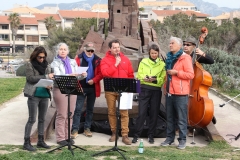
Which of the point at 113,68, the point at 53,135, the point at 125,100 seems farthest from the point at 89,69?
the point at 53,135

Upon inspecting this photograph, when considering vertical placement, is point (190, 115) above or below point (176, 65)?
below

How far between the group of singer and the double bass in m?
0.21

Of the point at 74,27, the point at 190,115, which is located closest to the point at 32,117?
the point at 190,115

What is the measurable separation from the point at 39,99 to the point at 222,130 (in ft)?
12.9

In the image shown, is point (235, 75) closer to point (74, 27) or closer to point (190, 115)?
point (190, 115)

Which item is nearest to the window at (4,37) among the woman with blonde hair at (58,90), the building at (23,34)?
the building at (23,34)

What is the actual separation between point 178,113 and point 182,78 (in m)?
0.59

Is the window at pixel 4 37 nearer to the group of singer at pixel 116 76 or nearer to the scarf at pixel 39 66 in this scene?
the group of singer at pixel 116 76

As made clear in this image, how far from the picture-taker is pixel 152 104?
646 cm

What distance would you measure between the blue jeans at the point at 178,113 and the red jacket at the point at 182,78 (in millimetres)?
104

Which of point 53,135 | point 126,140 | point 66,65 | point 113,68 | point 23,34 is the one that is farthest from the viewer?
point 23,34

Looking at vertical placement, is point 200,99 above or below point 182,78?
below

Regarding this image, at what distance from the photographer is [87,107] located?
6.75 metres

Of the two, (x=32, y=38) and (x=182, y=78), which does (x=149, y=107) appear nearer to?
(x=182, y=78)
